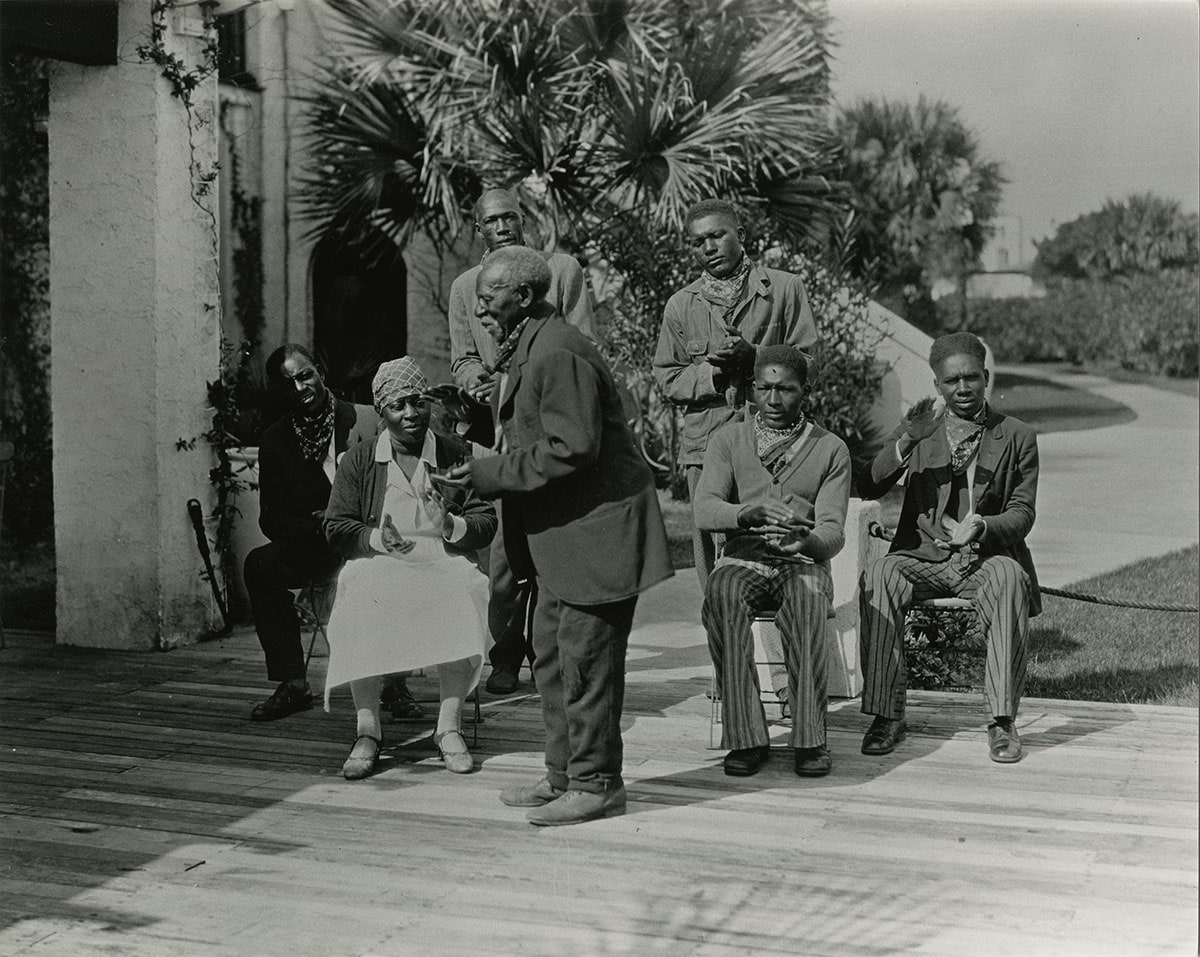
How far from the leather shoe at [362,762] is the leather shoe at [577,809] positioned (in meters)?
0.76

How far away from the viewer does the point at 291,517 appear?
20.9 ft

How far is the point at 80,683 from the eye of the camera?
7.06 m

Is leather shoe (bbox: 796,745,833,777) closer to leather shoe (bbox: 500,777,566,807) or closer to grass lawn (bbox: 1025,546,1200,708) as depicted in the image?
leather shoe (bbox: 500,777,566,807)

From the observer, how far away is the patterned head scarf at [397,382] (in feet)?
18.5

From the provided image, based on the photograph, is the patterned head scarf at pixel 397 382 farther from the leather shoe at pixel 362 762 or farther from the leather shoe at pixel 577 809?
the leather shoe at pixel 577 809

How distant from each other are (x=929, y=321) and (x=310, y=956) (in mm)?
24421

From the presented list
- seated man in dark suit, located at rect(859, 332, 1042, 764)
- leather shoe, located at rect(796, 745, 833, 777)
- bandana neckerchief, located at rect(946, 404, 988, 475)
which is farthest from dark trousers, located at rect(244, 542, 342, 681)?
bandana neckerchief, located at rect(946, 404, 988, 475)

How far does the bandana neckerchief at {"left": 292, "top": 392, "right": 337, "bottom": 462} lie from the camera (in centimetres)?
641

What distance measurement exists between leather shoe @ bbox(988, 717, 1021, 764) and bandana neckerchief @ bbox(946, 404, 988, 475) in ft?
3.00

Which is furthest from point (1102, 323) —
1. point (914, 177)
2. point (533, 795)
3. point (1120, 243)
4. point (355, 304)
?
point (533, 795)

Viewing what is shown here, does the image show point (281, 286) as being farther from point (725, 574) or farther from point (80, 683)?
point (725, 574)

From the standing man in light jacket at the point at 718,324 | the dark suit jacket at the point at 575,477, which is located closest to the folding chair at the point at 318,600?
the standing man in light jacket at the point at 718,324

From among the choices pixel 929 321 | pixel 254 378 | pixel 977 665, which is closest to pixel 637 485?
pixel 977 665

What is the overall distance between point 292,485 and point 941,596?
2.55 m
